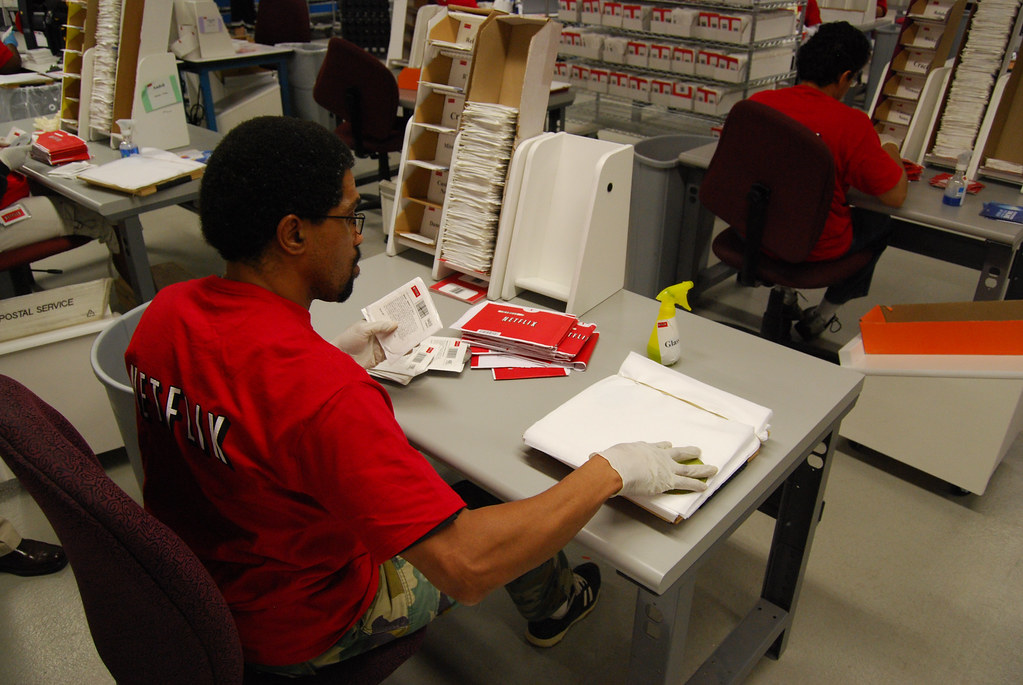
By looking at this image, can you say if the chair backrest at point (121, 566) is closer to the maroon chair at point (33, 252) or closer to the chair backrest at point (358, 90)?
the maroon chair at point (33, 252)

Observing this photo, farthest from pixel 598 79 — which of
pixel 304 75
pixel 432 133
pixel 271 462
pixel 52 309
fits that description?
pixel 271 462

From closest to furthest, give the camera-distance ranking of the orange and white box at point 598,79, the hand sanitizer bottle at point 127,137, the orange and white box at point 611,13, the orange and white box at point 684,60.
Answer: the hand sanitizer bottle at point 127,137 → the orange and white box at point 684,60 → the orange and white box at point 611,13 → the orange and white box at point 598,79

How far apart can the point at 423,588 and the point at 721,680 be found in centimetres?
79

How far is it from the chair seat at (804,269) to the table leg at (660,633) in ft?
5.43

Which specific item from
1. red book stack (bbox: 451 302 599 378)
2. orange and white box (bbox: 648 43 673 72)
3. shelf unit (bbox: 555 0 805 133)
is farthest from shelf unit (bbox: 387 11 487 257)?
orange and white box (bbox: 648 43 673 72)

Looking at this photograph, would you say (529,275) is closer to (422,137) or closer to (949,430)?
(422,137)

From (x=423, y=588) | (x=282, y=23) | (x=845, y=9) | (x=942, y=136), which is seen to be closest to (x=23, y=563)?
(x=423, y=588)

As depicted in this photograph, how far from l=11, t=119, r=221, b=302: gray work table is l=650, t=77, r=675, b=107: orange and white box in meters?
2.97

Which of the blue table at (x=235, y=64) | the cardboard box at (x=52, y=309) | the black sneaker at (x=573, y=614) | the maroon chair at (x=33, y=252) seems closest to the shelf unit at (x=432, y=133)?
the black sneaker at (x=573, y=614)

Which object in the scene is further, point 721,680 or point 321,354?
point 721,680

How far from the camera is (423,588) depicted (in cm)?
131

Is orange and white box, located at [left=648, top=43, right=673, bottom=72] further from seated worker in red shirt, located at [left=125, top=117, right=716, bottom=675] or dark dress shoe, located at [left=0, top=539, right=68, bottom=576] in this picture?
dark dress shoe, located at [left=0, top=539, right=68, bottom=576]

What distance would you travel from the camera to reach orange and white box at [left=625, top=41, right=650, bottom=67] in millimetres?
4457

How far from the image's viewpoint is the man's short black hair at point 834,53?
2.52 m
